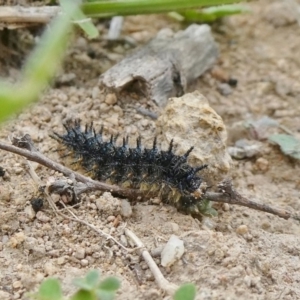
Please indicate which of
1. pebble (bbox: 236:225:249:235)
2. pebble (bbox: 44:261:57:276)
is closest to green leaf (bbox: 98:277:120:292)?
pebble (bbox: 44:261:57:276)

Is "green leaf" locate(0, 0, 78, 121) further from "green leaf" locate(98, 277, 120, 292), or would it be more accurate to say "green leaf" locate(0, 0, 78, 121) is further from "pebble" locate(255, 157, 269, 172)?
"pebble" locate(255, 157, 269, 172)

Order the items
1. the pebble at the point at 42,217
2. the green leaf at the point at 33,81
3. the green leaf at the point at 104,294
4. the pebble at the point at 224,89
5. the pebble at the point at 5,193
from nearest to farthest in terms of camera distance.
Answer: the green leaf at the point at 33,81, the green leaf at the point at 104,294, the pebble at the point at 42,217, the pebble at the point at 5,193, the pebble at the point at 224,89

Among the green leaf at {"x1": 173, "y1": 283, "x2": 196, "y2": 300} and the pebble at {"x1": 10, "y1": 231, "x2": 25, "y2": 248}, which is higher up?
the green leaf at {"x1": 173, "y1": 283, "x2": 196, "y2": 300}

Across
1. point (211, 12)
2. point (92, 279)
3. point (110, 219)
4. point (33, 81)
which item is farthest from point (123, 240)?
point (211, 12)

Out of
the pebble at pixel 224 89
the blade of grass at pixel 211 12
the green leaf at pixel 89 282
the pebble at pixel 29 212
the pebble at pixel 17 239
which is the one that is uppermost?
the blade of grass at pixel 211 12

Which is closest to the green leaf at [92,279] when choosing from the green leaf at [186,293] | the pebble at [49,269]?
the green leaf at [186,293]

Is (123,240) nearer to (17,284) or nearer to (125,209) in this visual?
(125,209)

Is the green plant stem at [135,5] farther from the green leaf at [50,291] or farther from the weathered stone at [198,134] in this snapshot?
the green leaf at [50,291]
